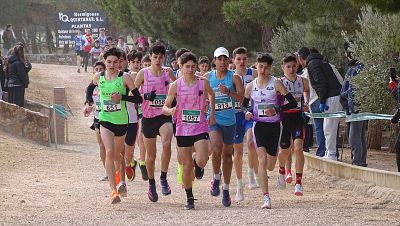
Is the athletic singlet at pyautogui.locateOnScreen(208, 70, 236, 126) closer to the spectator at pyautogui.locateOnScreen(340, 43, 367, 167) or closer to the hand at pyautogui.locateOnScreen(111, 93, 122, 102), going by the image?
the hand at pyautogui.locateOnScreen(111, 93, 122, 102)

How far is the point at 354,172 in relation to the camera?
15828 millimetres

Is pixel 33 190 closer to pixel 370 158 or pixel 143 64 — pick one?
pixel 143 64

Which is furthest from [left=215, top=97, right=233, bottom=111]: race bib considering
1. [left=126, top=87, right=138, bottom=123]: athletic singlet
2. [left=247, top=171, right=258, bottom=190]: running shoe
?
[left=247, top=171, right=258, bottom=190]: running shoe

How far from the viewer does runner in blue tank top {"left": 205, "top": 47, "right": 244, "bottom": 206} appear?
1362 centimetres

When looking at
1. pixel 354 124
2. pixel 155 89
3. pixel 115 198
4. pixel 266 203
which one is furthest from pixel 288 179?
pixel 115 198

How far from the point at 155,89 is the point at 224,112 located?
3.51ft

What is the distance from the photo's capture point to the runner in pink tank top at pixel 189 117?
42.0 ft

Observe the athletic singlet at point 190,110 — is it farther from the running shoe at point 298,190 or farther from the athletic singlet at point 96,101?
the running shoe at point 298,190

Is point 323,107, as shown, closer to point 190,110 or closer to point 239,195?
point 239,195

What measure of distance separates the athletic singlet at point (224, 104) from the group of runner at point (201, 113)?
0.5 inches

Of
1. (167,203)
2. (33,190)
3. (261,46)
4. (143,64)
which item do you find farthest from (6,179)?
(261,46)

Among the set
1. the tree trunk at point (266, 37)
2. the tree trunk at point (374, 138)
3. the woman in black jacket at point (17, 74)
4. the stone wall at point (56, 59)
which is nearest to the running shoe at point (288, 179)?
the tree trunk at point (374, 138)

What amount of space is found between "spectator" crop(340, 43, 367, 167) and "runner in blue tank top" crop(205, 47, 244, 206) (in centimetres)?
386

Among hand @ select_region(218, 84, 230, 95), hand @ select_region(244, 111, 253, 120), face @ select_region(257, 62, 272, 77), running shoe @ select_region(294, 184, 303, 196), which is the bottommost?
running shoe @ select_region(294, 184, 303, 196)
